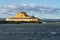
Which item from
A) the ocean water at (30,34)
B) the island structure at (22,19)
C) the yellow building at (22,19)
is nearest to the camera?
the ocean water at (30,34)

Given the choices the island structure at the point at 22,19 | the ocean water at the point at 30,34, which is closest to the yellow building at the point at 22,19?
the island structure at the point at 22,19

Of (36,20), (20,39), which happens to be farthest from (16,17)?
(20,39)

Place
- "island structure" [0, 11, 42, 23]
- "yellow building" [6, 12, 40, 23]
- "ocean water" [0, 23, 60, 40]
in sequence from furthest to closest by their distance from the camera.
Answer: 1. "yellow building" [6, 12, 40, 23]
2. "island structure" [0, 11, 42, 23]
3. "ocean water" [0, 23, 60, 40]

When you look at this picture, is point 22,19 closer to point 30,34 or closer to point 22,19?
point 22,19

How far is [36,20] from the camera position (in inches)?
7254

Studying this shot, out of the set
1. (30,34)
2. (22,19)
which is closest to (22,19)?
(22,19)

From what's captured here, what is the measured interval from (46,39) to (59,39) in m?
2.06

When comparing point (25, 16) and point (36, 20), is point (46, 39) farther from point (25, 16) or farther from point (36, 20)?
point (25, 16)

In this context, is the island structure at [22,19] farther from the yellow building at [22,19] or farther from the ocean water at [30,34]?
the ocean water at [30,34]

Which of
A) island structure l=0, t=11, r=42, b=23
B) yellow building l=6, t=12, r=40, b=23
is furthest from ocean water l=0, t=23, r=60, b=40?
yellow building l=6, t=12, r=40, b=23

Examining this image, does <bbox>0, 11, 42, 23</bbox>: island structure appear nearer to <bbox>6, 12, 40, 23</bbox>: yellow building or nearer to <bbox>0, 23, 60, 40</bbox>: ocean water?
<bbox>6, 12, 40, 23</bbox>: yellow building

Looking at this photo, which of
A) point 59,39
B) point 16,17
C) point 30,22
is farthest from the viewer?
point 16,17

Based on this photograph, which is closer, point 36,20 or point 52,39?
point 52,39

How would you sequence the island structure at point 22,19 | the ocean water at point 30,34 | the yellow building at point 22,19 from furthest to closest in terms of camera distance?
1. the yellow building at point 22,19
2. the island structure at point 22,19
3. the ocean water at point 30,34
